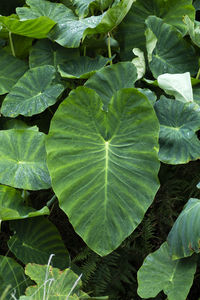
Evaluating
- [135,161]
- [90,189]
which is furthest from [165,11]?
[90,189]

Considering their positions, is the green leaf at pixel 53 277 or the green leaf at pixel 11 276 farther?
the green leaf at pixel 11 276

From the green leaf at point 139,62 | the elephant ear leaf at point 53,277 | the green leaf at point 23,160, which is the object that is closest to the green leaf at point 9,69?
the green leaf at point 23,160

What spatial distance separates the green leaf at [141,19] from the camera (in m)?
2.31

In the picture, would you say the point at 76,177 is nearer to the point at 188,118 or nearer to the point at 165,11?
the point at 188,118

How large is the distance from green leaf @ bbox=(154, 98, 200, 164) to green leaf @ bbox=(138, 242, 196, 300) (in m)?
0.36

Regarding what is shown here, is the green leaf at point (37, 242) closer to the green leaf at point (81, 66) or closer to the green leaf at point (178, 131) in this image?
the green leaf at point (178, 131)

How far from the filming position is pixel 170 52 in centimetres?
222

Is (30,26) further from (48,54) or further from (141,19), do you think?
(141,19)

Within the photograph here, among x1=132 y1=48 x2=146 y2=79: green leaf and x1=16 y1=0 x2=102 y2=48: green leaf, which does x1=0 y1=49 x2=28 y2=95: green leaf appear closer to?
x1=16 y1=0 x2=102 y2=48: green leaf

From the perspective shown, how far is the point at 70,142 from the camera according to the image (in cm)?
164

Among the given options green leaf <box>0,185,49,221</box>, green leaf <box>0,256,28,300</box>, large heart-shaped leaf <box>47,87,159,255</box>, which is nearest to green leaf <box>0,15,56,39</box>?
large heart-shaped leaf <box>47,87,159,255</box>

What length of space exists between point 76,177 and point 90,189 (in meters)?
0.07

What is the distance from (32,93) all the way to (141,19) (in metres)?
0.73

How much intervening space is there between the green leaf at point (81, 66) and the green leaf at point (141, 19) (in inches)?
8.4
